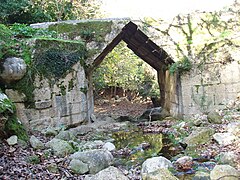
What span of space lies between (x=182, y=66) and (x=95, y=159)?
17.8 feet

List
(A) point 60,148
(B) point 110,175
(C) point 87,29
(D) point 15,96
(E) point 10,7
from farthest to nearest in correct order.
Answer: (E) point 10,7
(C) point 87,29
(D) point 15,96
(A) point 60,148
(B) point 110,175

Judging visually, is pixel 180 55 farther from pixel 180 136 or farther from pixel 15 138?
pixel 15 138

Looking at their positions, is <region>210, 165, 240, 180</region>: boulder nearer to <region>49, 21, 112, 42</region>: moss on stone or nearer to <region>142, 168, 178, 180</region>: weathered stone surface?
<region>142, 168, 178, 180</region>: weathered stone surface

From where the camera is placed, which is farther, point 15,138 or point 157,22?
point 157,22

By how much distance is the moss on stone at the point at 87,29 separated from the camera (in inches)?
324

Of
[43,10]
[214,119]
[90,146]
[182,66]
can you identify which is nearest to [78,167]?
[90,146]

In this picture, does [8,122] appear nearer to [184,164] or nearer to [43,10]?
[184,164]

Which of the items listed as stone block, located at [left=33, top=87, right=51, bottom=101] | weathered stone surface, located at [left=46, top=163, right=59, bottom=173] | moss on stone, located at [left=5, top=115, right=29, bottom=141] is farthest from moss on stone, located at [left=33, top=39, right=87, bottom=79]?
weathered stone surface, located at [left=46, top=163, right=59, bottom=173]

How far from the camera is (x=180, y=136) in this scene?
6391 millimetres

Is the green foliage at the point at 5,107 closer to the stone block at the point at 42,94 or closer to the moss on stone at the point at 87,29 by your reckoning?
the stone block at the point at 42,94

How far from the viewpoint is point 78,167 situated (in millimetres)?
3906

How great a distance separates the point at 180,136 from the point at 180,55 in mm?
3311

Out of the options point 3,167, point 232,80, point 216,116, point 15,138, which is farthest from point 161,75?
point 3,167

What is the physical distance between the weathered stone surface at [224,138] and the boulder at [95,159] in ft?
6.67
